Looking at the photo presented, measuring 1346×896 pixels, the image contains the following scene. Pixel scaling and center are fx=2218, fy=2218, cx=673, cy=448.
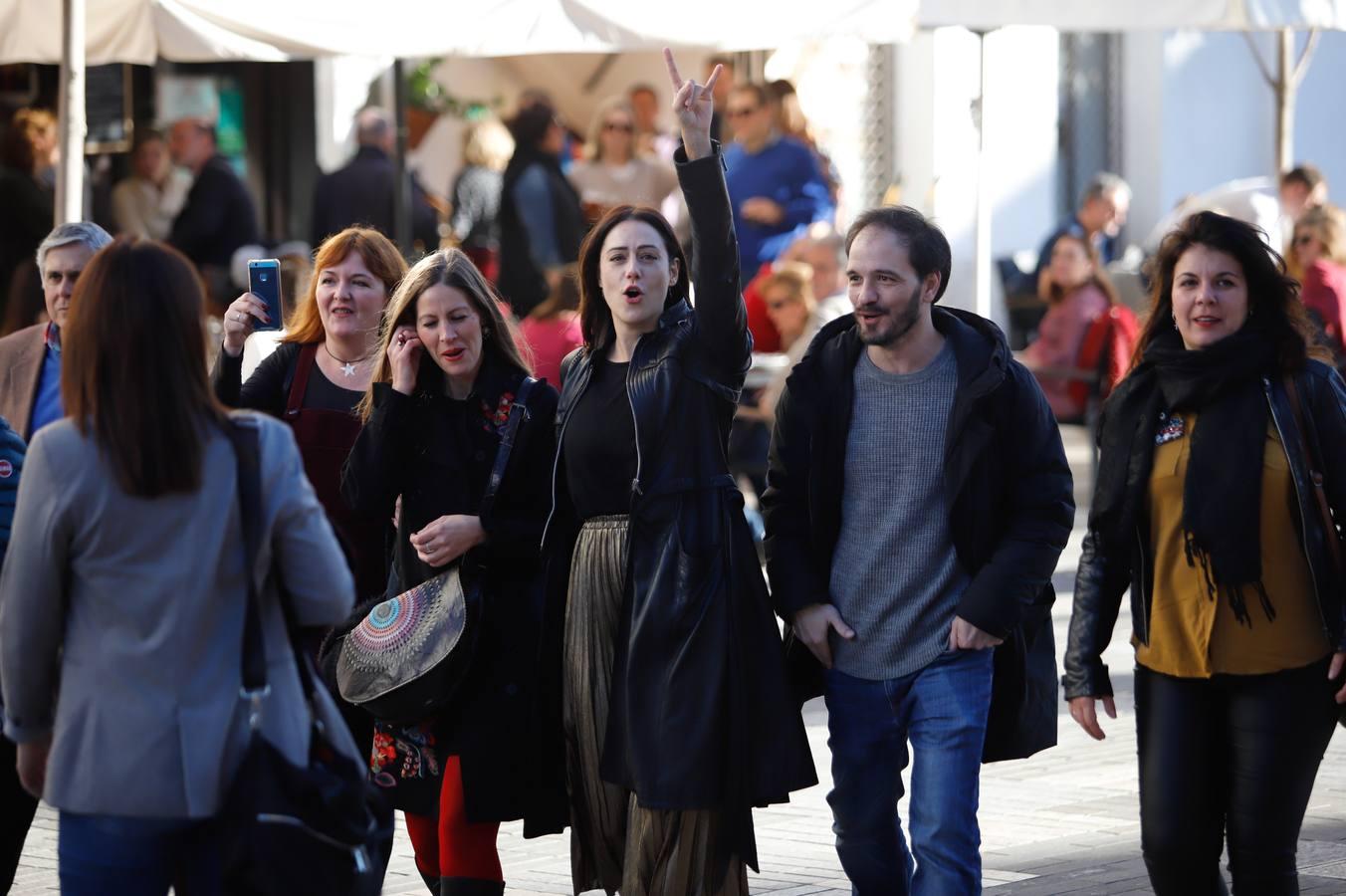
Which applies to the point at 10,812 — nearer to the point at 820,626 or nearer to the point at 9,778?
the point at 9,778

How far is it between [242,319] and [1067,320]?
29.7ft

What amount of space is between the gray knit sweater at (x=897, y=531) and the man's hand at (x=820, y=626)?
1.2 inches

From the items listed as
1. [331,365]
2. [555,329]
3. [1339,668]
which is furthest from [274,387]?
[555,329]

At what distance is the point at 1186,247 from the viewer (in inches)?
204

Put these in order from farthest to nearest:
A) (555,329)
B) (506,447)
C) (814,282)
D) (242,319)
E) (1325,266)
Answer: (814,282)
(1325,266)
(555,329)
(242,319)
(506,447)

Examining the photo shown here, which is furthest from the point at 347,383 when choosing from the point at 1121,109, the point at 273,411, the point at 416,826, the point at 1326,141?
the point at 1326,141

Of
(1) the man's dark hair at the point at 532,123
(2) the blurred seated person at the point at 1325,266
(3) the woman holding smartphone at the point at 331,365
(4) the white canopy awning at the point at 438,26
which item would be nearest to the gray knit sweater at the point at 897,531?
(3) the woman holding smartphone at the point at 331,365

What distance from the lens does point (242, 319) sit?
18.0ft

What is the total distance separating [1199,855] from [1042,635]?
0.62m

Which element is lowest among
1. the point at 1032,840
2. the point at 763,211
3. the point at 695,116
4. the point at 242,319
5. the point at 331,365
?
the point at 1032,840

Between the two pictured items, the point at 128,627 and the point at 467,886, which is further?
the point at 467,886

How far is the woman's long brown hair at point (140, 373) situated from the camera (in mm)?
3650

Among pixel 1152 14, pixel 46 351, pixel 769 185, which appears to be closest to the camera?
pixel 46 351

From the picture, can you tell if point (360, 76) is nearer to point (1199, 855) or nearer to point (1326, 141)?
point (1326, 141)
